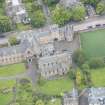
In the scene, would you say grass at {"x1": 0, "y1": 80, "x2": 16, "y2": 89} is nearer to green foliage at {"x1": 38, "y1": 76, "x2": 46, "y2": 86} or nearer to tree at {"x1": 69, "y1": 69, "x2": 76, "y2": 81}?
green foliage at {"x1": 38, "y1": 76, "x2": 46, "y2": 86}

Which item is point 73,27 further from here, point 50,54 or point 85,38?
point 50,54

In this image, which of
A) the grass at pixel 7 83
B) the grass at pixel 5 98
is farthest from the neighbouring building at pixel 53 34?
the grass at pixel 5 98

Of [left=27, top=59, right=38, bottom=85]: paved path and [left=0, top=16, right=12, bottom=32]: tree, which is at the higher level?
[left=0, top=16, right=12, bottom=32]: tree

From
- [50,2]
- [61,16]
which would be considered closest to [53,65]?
[61,16]

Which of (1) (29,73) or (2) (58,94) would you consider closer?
(2) (58,94)

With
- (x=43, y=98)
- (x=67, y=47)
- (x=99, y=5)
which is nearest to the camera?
(x=43, y=98)

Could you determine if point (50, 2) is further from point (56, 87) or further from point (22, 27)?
point (56, 87)

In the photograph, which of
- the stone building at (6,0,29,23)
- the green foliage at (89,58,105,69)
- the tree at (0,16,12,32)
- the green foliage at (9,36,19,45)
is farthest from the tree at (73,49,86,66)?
the stone building at (6,0,29,23)

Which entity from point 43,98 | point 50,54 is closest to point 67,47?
point 50,54
